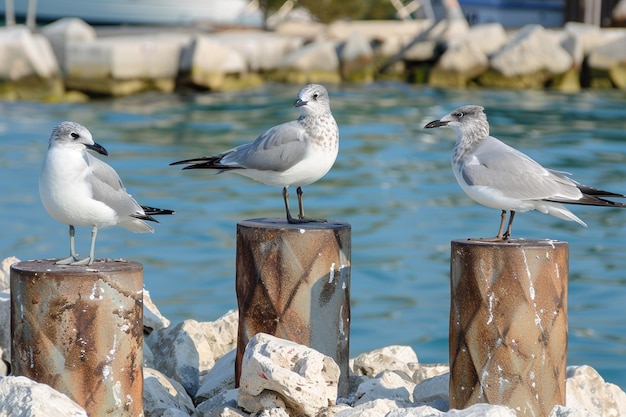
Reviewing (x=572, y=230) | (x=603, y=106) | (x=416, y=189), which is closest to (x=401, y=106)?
(x=603, y=106)

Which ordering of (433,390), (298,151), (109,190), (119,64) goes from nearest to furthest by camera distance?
(109,190) → (433,390) → (298,151) → (119,64)

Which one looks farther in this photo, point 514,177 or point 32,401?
point 514,177

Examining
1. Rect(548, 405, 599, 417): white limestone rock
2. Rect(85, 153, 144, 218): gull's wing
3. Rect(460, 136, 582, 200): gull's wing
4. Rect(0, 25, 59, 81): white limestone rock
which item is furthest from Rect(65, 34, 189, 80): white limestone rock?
Rect(548, 405, 599, 417): white limestone rock

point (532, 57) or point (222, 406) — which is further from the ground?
point (222, 406)

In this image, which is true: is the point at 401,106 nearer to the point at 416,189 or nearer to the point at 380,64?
the point at 380,64

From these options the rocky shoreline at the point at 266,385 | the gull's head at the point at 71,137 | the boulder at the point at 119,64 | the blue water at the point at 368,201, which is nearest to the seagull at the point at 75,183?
the gull's head at the point at 71,137

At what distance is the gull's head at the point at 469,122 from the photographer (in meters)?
5.14

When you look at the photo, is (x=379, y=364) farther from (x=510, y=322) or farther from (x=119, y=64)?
(x=119, y=64)

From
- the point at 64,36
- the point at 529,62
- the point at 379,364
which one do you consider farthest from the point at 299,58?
the point at 379,364

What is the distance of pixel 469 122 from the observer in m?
5.16

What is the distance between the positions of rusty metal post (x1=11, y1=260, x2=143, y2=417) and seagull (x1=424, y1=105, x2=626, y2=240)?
1554 millimetres

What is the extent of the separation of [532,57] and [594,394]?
21821 mm

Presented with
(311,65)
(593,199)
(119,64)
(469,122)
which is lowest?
(311,65)

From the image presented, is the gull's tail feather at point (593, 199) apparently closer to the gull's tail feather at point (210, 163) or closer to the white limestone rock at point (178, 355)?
the gull's tail feather at point (210, 163)
